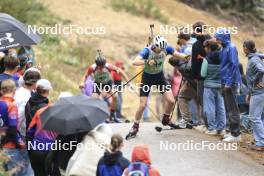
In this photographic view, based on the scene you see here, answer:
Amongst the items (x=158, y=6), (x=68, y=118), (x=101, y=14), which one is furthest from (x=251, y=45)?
Answer: (x=158, y=6)

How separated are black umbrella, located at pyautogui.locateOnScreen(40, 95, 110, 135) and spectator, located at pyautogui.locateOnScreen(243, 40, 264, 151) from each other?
4.12 m

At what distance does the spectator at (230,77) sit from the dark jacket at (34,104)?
4.22 meters

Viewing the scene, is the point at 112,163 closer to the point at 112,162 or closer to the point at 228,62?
the point at 112,162

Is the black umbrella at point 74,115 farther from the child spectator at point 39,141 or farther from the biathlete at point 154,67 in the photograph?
the biathlete at point 154,67

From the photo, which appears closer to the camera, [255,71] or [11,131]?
[11,131]

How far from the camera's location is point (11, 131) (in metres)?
9.15

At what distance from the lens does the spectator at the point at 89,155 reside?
326 inches

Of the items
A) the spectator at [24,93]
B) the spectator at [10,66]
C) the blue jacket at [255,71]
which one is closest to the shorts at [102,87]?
the blue jacket at [255,71]

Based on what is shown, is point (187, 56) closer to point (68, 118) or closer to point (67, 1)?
point (68, 118)

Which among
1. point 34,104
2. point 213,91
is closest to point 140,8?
point 213,91

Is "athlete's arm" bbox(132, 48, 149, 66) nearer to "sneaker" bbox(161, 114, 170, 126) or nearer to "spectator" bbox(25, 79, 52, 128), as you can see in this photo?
"sneaker" bbox(161, 114, 170, 126)

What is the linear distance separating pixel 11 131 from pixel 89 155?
131cm

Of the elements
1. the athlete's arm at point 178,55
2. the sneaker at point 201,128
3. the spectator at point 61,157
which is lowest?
the sneaker at point 201,128

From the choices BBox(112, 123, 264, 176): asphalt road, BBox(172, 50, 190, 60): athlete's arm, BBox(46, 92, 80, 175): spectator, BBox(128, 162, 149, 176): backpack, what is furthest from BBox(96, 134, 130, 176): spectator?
BBox(172, 50, 190, 60): athlete's arm
